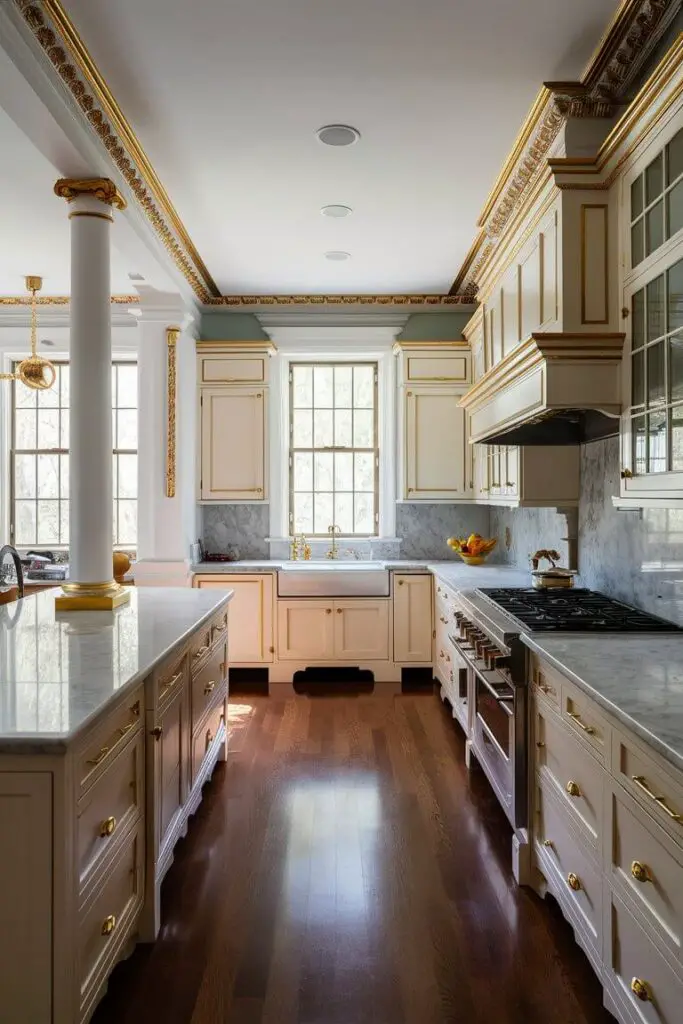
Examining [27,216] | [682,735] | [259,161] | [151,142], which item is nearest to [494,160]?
[259,161]

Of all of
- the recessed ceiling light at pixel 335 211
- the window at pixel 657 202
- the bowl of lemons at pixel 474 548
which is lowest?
the bowl of lemons at pixel 474 548

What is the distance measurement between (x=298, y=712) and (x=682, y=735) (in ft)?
11.0

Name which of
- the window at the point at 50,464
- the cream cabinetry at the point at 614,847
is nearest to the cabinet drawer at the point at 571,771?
the cream cabinetry at the point at 614,847

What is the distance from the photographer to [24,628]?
263 cm

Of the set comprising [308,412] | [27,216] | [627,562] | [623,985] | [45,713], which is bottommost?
[623,985]

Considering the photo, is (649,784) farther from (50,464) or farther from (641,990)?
(50,464)

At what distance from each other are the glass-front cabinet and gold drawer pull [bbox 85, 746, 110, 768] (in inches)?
69.5

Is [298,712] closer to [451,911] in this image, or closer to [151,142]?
[451,911]

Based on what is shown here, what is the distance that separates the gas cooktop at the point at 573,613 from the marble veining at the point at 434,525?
2.19m

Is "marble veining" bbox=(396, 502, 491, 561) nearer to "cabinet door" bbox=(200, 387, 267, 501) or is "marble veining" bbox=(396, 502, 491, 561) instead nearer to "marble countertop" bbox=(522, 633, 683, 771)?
"cabinet door" bbox=(200, 387, 267, 501)

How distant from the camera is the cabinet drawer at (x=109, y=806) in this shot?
5.45ft

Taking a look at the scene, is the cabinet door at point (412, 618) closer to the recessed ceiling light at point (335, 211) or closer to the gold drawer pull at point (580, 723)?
the recessed ceiling light at point (335, 211)

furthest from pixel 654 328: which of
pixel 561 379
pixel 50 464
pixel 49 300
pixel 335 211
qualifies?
pixel 50 464

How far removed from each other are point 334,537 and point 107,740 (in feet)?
13.5
